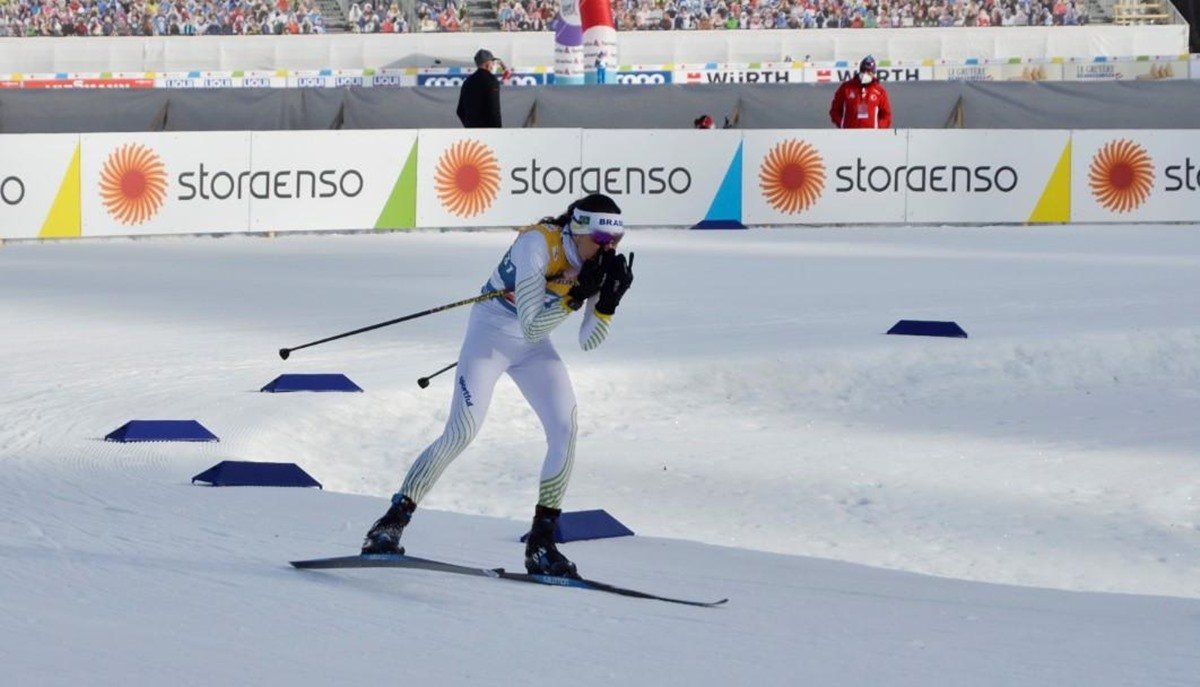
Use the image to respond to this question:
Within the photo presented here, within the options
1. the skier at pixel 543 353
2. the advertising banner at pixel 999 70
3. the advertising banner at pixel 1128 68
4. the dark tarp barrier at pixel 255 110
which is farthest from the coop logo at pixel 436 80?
the skier at pixel 543 353

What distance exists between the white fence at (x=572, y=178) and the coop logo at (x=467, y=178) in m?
0.02

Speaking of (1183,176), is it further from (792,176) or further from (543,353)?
(543,353)

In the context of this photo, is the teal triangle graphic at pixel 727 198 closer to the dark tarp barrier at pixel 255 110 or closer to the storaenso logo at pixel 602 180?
the storaenso logo at pixel 602 180

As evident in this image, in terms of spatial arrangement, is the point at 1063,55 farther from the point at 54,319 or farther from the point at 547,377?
the point at 547,377

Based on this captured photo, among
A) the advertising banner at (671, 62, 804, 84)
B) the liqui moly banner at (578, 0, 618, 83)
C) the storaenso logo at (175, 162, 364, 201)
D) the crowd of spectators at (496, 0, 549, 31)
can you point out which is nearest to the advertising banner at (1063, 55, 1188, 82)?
the advertising banner at (671, 62, 804, 84)

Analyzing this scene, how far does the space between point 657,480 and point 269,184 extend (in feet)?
40.1

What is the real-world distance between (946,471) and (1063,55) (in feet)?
94.7

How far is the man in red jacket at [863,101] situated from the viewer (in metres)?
23.9

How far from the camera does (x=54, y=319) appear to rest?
14.1 m

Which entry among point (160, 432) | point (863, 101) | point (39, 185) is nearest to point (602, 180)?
point (863, 101)

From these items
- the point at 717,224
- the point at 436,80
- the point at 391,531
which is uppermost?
the point at 391,531

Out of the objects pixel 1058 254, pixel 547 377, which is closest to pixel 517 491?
pixel 547 377

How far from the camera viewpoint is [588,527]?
7.87 meters

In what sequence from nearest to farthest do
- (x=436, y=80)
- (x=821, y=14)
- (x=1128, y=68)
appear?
1. (x=1128, y=68)
2. (x=436, y=80)
3. (x=821, y=14)
